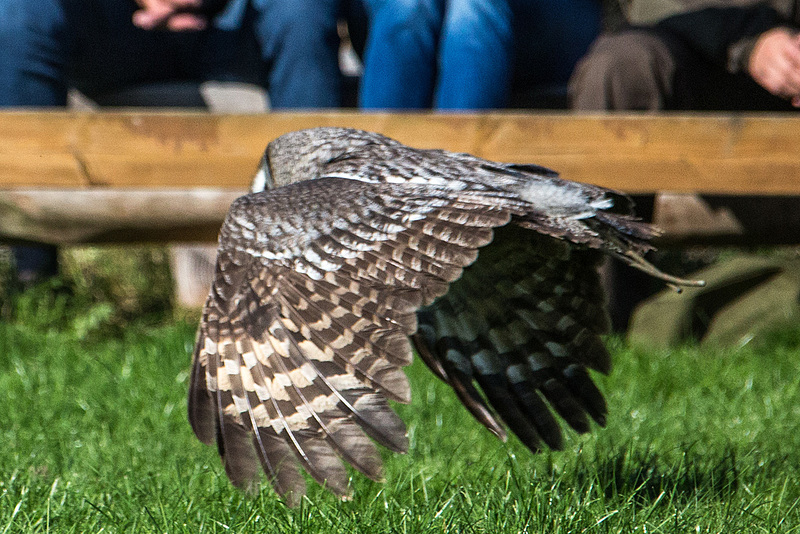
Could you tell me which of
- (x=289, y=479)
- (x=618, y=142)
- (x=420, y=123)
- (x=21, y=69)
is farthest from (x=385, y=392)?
(x=21, y=69)

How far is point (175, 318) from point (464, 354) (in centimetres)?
302

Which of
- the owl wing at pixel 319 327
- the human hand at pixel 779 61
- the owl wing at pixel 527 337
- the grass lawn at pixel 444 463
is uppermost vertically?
the human hand at pixel 779 61

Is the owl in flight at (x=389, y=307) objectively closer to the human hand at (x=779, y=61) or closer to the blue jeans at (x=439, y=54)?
the blue jeans at (x=439, y=54)

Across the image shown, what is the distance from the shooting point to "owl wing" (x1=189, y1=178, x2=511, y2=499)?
1.63 meters

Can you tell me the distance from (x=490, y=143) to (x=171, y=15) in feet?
5.53

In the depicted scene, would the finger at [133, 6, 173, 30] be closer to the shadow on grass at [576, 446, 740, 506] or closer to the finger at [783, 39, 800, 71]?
the finger at [783, 39, 800, 71]

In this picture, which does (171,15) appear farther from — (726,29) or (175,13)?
(726,29)

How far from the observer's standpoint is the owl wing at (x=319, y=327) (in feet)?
5.34

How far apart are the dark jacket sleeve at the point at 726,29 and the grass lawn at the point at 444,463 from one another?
1.24 m

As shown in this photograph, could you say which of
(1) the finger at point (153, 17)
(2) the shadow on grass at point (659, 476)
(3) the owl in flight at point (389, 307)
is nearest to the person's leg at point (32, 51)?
(1) the finger at point (153, 17)

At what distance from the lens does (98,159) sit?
10.7 feet

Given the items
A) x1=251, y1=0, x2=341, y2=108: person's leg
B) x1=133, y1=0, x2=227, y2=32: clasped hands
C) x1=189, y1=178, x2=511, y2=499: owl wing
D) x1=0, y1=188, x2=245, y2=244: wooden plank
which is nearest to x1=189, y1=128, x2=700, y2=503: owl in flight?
x1=189, y1=178, x2=511, y2=499: owl wing

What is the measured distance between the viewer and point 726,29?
346cm

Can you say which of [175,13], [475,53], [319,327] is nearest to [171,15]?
[175,13]
